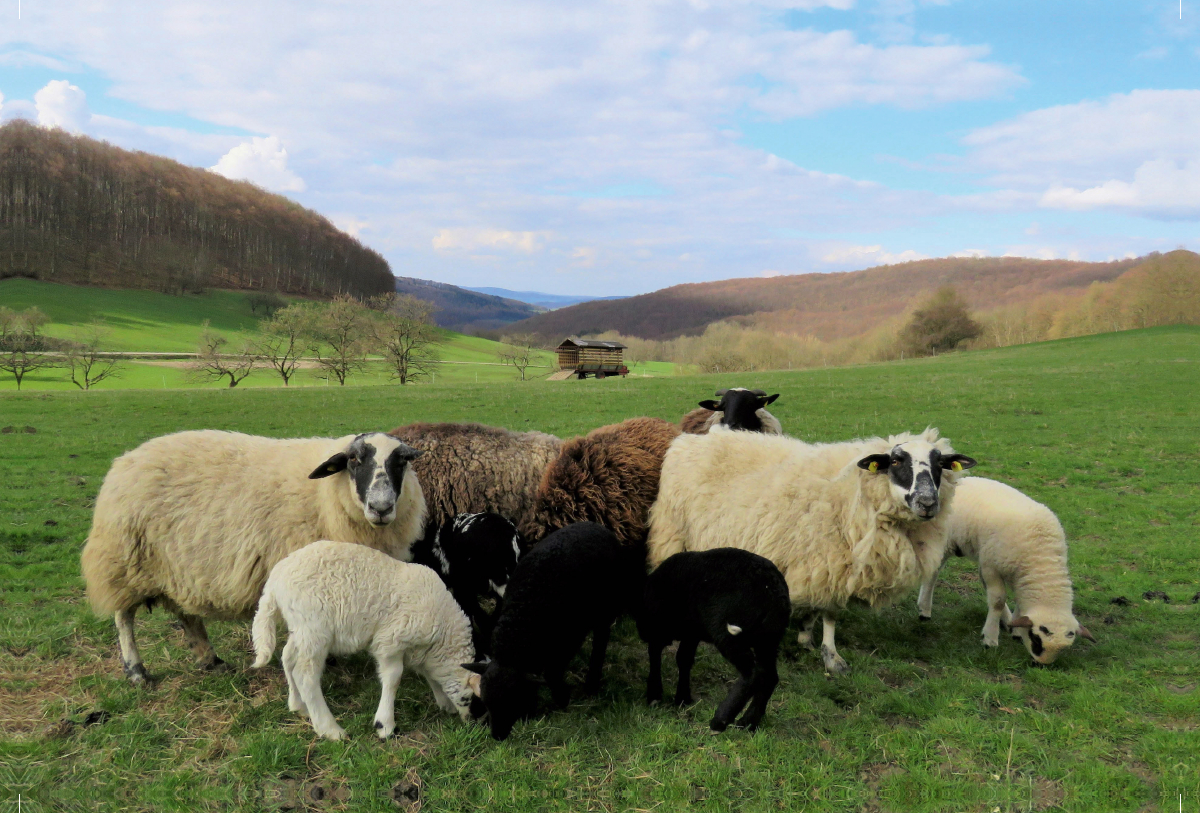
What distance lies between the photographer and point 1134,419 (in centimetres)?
1975

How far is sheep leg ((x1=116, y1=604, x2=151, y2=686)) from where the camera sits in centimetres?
510

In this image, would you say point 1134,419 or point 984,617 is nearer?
point 984,617

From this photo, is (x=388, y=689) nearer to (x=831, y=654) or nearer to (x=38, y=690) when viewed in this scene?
(x=38, y=690)

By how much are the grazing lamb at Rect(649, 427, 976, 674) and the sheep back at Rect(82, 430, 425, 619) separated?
259cm

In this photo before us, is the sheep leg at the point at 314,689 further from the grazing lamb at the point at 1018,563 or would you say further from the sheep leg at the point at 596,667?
the grazing lamb at the point at 1018,563

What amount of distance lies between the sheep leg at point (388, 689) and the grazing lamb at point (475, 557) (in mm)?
924

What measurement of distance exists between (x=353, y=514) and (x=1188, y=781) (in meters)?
5.71

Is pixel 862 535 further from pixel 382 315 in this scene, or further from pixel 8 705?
pixel 382 315

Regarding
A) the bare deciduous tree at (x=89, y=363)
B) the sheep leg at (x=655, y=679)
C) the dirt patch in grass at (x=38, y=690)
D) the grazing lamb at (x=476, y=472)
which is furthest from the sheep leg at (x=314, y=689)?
the bare deciduous tree at (x=89, y=363)

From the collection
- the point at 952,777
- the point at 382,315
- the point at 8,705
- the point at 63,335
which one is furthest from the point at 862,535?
the point at 63,335

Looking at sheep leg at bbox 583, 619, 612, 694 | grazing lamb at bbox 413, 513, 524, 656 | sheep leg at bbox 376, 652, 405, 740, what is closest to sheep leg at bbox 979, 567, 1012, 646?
sheep leg at bbox 583, 619, 612, 694

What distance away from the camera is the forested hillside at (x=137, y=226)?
99.4 m

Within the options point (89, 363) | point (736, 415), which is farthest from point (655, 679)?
point (89, 363)

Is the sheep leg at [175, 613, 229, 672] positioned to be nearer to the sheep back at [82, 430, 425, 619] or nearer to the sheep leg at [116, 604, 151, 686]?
the sheep back at [82, 430, 425, 619]
